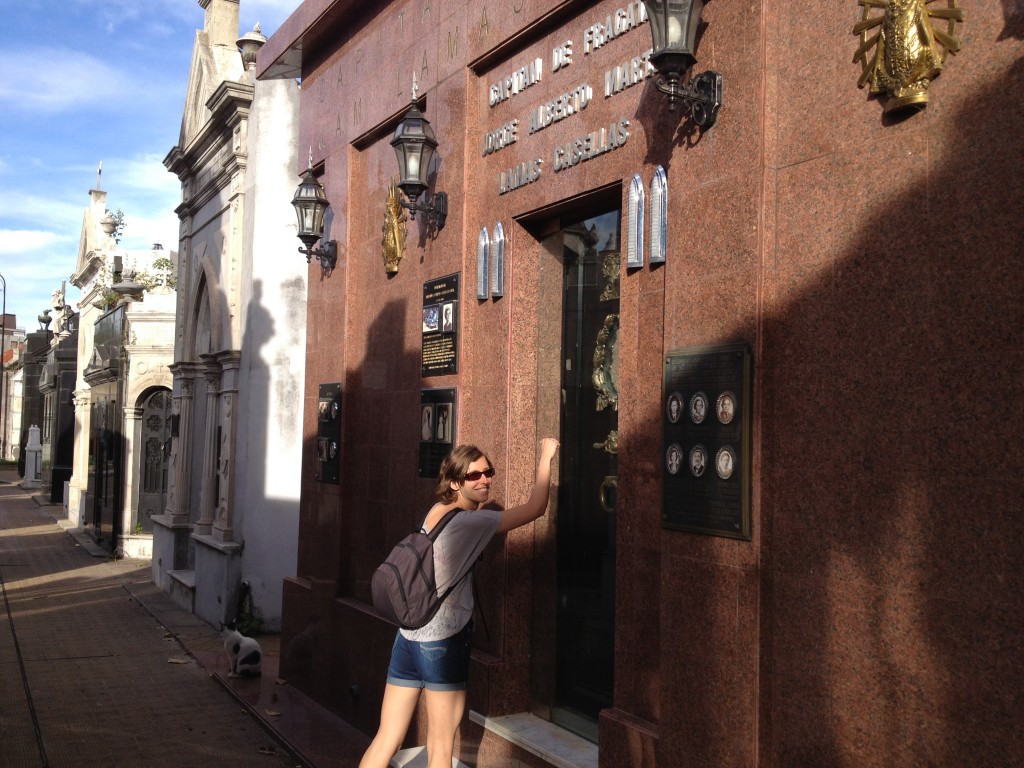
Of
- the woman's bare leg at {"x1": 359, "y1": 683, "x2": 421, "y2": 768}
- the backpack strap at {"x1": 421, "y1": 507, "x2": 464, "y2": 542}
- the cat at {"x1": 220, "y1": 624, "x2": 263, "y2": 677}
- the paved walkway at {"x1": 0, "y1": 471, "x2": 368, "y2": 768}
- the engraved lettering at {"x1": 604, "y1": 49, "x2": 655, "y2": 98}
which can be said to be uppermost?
the engraved lettering at {"x1": 604, "y1": 49, "x2": 655, "y2": 98}

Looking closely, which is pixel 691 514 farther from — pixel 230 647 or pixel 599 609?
pixel 230 647

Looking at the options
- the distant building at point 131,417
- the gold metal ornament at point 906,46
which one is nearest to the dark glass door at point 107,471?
the distant building at point 131,417

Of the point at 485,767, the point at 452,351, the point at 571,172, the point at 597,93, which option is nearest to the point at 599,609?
the point at 485,767

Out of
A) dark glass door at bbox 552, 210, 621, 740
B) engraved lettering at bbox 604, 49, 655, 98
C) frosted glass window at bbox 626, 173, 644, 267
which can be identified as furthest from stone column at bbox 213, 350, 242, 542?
frosted glass window at bbox 626, 173, 644, 267

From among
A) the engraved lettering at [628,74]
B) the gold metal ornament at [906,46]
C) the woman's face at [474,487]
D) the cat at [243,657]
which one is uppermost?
the engraved lettering at [628,74]

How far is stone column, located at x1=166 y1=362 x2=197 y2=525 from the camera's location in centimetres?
1492

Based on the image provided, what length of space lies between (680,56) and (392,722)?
316 cm

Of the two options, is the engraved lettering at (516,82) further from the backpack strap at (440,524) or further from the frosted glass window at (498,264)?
the backpack strap at (440,524)

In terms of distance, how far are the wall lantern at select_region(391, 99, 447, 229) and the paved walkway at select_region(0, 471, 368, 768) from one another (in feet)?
12.0

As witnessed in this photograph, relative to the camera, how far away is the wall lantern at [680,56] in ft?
14.1

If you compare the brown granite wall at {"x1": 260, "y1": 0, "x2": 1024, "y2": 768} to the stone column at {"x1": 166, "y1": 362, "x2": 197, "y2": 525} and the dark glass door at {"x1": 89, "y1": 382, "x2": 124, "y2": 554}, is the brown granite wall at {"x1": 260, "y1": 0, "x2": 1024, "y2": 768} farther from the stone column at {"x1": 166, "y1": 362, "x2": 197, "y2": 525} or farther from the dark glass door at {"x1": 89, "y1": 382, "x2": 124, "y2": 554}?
the dark glass door at {"x1": 89, "y1": 382, "x2": 124, "y2": 554}

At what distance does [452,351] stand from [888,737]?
3.81 metres

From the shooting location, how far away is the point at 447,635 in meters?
4.67

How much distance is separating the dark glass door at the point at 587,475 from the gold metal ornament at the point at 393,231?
1.88 m
